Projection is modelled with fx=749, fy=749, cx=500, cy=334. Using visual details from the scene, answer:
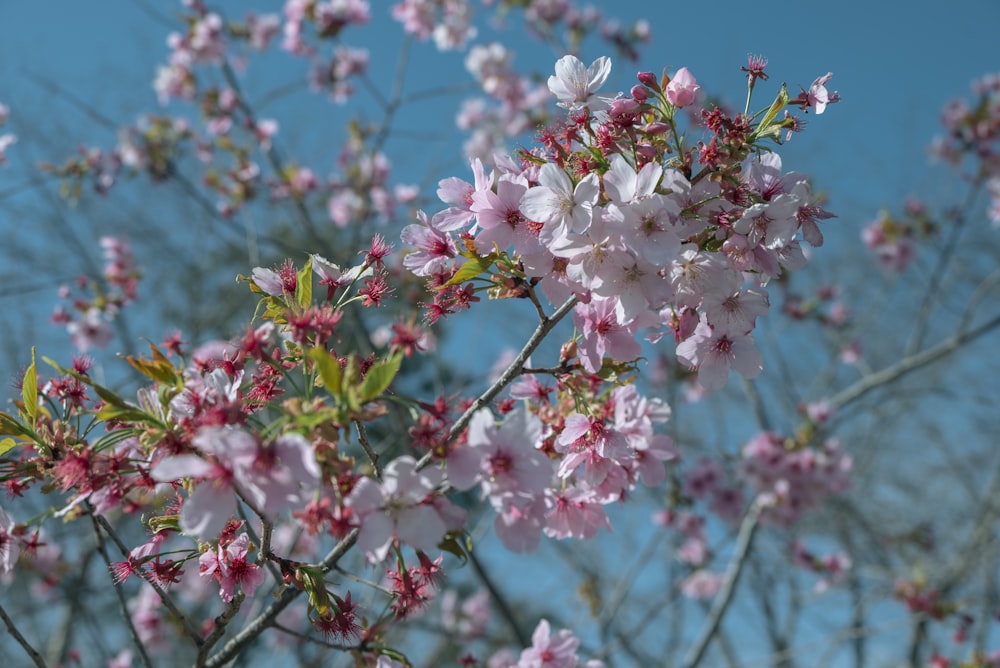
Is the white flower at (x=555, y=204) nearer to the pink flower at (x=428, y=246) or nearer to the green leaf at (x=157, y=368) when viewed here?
the pink flower at (x=428, y=246)

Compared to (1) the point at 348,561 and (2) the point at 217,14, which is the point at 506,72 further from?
(1) the point at 348,561

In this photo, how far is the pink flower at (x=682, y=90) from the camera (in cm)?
142

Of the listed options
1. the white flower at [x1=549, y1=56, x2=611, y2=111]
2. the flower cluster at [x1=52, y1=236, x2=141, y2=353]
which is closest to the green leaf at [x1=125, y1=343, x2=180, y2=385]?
the white flower at [x1=549, y1=56, x2=611, y2=111]

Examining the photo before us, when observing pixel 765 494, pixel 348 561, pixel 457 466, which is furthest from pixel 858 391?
pixel 457 466

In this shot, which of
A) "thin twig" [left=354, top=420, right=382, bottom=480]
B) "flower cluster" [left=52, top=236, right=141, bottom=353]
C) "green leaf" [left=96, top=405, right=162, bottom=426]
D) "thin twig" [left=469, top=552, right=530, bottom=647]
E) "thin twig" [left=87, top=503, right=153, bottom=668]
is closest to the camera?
"green leaf" [left=96, top=405, right=162, bottom=426]

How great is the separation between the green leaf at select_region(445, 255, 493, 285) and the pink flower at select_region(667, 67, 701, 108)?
465 millimetres

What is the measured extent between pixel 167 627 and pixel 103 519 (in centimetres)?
334

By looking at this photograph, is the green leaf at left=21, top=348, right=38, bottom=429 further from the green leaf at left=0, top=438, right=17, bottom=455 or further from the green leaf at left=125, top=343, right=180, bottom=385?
the green leaf at left=125, top=343, right=180, bottom=385

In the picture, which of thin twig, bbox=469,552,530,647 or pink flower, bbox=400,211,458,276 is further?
thin twig, bbox=469,552,530,647

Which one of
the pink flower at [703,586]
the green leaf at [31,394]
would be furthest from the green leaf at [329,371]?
the pink flower at [703,586]

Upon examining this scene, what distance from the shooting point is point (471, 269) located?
138 cm

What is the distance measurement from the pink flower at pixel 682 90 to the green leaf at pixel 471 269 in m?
0.46

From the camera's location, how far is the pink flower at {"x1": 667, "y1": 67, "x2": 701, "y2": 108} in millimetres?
1423

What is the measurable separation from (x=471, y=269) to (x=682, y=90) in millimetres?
529
